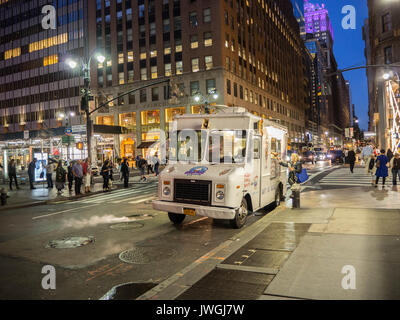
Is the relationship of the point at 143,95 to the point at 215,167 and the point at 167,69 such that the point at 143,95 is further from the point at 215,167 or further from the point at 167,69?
the point at 215,167

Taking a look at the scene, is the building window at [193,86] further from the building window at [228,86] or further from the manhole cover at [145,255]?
the manhole cover at [145,255]

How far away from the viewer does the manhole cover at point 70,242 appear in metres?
7.05

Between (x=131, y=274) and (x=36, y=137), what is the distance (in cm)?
3094

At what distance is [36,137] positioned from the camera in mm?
31906

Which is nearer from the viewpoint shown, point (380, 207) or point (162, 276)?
point (162, 276)

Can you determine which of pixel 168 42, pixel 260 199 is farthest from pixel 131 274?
pixel 168 42

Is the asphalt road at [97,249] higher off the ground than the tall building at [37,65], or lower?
lower

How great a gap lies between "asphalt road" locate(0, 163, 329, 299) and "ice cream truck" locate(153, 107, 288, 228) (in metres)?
0.66

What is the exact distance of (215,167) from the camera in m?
8.19

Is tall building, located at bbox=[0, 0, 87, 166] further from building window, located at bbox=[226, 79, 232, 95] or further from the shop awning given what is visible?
building window, located at bbox=[226, 79, 232, 95]

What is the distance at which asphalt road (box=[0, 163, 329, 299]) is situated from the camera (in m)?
4.95

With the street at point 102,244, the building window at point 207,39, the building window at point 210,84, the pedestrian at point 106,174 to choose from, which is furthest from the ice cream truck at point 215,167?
the building window at point 207,39
